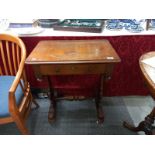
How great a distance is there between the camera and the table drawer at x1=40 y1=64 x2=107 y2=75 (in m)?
1.34

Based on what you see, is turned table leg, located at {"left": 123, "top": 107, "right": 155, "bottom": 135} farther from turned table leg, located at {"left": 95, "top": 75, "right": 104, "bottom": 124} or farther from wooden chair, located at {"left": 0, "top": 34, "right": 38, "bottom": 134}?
wooden chair, located at {"left": 0, "top": 34, "right": 38, "bottom": 134}

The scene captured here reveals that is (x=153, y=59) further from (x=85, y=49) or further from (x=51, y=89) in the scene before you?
(x=51, y=89)

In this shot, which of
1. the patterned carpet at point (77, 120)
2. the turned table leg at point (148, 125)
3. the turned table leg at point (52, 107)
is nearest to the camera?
the turned table leg at point (148, 125)

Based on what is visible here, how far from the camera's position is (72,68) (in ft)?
4.46

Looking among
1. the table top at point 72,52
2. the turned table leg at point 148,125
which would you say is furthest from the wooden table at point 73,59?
the turned table leg at point 148,125

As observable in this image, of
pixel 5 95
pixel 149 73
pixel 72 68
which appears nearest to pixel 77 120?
pixel 72 68

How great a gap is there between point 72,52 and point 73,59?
0.13 meters

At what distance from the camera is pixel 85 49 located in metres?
1.50

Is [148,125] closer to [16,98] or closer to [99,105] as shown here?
[99,105]

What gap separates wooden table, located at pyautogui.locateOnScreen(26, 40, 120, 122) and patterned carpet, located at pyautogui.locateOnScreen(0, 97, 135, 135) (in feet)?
1.70

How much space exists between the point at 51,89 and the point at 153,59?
937mm

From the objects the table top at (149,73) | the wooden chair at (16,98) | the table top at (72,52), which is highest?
the table top at (72,52)

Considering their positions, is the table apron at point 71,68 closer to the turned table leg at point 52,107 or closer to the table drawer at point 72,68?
the table drawer at point 72,68

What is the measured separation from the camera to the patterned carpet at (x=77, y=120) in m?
1.63
